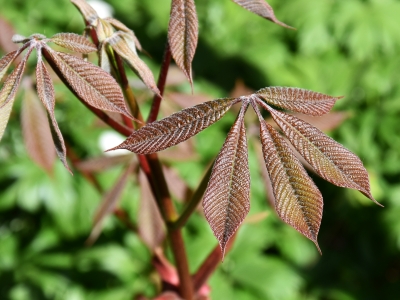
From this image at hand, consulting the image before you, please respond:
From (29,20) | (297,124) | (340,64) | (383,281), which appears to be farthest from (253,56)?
(297,124)

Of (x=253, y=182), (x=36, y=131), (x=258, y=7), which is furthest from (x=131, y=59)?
(x=253, y=182)

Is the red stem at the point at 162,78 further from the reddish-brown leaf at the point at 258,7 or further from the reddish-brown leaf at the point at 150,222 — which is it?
the reddish-brown leaf at the point at 150,222

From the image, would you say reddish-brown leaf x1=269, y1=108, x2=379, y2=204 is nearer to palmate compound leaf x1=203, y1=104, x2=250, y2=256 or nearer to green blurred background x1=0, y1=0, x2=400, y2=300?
palmate compound leaf x1=203, y1=104, x2=250, y2=256

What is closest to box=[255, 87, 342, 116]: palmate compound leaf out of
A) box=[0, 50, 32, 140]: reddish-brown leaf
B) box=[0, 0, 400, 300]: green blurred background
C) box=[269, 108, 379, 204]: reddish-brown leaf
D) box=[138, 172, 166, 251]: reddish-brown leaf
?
box=[269, 108, 379, 204]: reddish-brown leaf

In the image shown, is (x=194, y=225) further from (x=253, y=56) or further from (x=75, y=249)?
(x=253, y=56)

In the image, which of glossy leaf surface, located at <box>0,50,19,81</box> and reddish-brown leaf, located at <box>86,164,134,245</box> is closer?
glossy leaf surface, located at <box>0,50,19,81</box>
